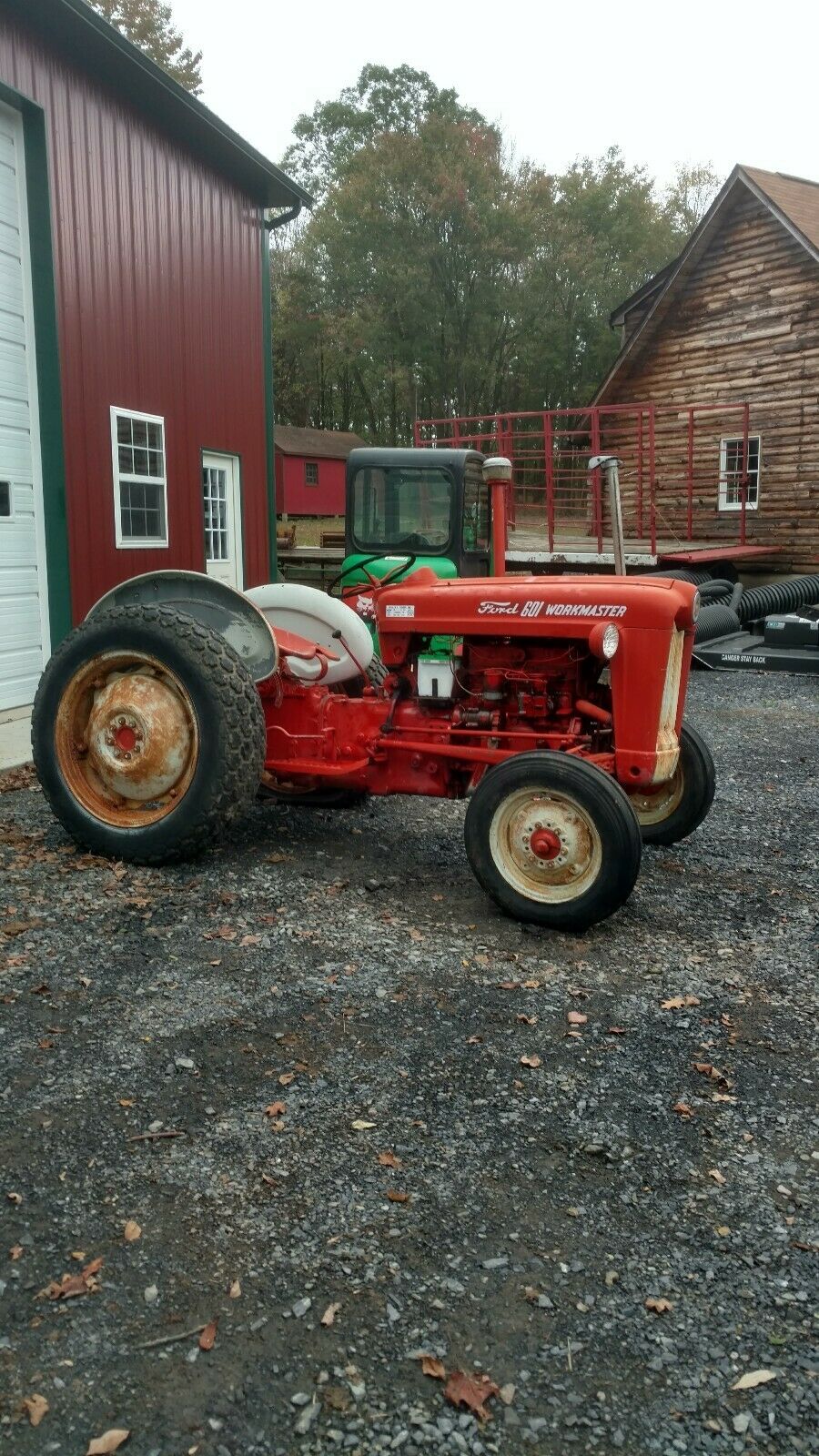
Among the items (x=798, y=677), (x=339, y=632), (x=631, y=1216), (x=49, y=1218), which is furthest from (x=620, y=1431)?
(x=798, y=677)

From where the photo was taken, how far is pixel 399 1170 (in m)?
2.56

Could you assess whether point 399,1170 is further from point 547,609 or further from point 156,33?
point 156,33

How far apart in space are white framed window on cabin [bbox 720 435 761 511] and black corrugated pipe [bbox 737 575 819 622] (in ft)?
10.2

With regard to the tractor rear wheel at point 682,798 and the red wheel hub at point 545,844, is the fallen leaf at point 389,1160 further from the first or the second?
the tractor rear wheel at point 682,798

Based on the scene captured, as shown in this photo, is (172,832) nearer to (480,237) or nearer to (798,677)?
(798,677)

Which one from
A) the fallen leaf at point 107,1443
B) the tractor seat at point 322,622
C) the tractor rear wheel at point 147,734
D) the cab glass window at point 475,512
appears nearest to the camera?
the fallen leaf at point 107,1443

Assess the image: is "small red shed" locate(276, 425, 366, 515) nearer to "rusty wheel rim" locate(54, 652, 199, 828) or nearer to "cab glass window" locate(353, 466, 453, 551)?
"cab glass window" locate(353, 466, 453, 551)

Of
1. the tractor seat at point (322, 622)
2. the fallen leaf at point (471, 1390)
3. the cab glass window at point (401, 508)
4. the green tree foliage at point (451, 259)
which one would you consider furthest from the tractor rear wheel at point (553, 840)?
the green tree foliage at point (451, 259)

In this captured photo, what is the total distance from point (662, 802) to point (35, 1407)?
3.65 m

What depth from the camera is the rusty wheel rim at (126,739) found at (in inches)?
183

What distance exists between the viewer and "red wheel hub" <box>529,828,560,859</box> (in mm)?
3977

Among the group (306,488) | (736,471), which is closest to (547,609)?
(736,471)

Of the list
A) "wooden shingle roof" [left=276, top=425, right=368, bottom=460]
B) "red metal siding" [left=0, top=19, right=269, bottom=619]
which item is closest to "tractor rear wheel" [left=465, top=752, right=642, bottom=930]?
"red metal siding" [left=0, top=19, right=269, bottom=619]

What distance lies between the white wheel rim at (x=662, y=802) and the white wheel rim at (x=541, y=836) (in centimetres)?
100
